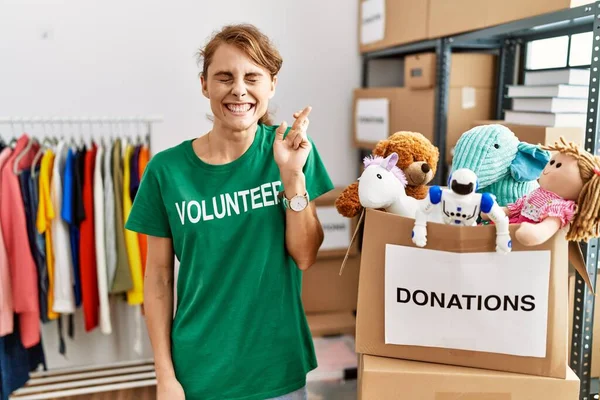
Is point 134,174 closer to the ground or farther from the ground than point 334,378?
farther from the ground

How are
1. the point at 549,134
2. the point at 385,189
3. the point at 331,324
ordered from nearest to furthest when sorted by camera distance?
the point at 385,189 → the point at 549,134 → the point at 331,324

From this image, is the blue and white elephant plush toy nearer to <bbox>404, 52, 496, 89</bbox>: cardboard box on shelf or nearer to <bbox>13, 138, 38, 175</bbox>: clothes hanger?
<bbox>404, 52, 496, 89</bbox>: cardboard box on shelf

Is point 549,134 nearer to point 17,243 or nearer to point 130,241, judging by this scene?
point 130,241

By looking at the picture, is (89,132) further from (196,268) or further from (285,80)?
(196,268)

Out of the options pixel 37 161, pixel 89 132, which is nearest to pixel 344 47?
pixel 89 132

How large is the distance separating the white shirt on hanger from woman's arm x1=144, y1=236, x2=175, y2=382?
118 cm

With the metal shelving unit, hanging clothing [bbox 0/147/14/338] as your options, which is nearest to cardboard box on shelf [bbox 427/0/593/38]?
the metal shelving unit

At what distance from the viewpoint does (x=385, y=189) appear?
894mm

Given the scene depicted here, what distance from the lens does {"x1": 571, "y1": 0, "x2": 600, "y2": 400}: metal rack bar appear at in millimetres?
1185

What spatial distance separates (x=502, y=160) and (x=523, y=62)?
1.10 metres

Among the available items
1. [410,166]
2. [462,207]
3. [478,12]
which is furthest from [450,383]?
[478,12]

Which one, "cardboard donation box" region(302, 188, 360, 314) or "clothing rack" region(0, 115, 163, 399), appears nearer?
"clothing rack" region(0, 115, 163, 399)

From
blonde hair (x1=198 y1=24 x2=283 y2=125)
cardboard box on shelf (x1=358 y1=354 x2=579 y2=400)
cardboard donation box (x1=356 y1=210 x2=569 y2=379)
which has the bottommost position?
cardboard box on shelf (x1=358 y1=354 x2=579 y2=400)

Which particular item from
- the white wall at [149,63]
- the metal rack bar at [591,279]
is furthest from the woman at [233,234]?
the white wall at [149,63]
